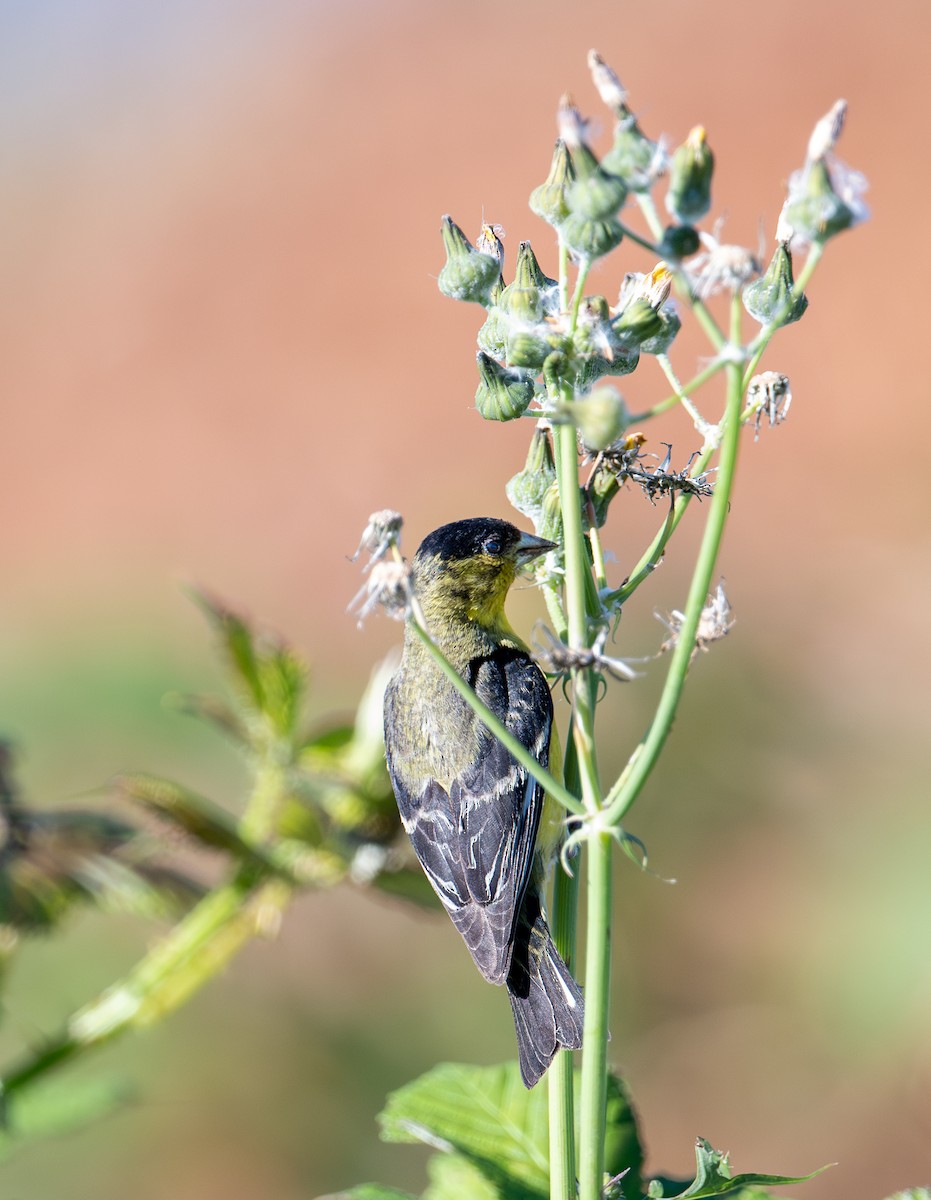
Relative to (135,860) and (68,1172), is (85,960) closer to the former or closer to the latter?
(68,1172)

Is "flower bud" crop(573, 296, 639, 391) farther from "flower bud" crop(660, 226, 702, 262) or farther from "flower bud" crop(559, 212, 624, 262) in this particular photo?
"flower bud" crop(660, 226, 702, 262)

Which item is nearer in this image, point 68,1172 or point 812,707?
point 68,1172

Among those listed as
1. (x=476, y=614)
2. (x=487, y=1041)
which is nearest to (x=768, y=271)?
(x=476, y=614)

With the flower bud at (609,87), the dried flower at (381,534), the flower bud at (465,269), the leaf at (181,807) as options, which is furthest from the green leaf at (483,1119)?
the flower bud at (609,87)

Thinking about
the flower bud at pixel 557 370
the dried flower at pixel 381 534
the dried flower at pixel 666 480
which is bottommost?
the dried flower at pixel 381 534

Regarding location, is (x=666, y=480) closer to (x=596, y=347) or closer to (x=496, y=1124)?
(x=596, y=347)

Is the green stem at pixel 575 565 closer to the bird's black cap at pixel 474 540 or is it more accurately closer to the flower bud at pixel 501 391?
the flower bud at pixel 501 391
